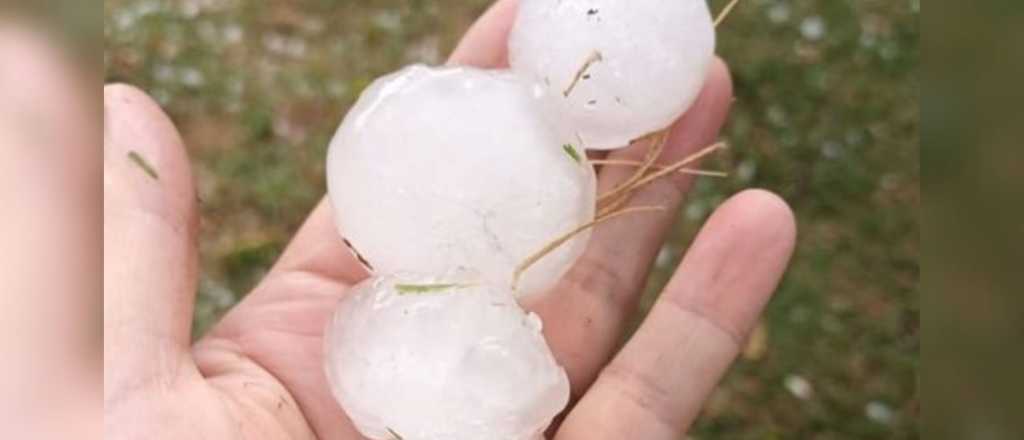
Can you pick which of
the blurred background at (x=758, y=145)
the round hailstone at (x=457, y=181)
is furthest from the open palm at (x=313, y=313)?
the blurred background at (x=758, y=145)

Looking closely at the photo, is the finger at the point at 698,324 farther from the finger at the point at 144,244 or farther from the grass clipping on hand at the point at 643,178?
the finger at the point at 144,244

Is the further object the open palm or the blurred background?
the blurred background

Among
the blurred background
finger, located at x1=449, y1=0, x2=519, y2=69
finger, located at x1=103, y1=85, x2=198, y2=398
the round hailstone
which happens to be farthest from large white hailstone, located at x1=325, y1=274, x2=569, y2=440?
the blurred background

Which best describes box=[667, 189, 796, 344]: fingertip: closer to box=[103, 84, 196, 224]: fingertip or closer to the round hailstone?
the round hailstone

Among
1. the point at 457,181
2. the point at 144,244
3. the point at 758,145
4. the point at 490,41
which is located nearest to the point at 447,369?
the point at 457,181

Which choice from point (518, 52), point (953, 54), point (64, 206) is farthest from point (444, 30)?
point (953, 54)
